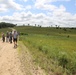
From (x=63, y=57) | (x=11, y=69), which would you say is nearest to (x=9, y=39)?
(x=63, y=57)

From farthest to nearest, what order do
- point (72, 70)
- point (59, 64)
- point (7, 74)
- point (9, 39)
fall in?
point (9, 39) → point (59, 64) → point (72, 70) → point (7, 74)

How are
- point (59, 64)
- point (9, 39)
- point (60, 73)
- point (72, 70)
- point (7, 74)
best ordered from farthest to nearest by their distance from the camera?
1. point (9, 39)
2. point (59, 64)
3. point (72, 70)
4. point (60, 73)
5. point (7, 74)

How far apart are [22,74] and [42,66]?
273 centimetres

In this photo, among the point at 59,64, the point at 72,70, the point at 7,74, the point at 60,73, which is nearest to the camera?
the point at 7,74

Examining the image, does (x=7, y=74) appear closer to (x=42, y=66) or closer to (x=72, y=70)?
(x=42, y=66)

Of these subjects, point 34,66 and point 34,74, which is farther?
point 34,66

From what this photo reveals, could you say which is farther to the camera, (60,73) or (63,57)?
(63,57)

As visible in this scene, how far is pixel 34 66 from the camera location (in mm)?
15070

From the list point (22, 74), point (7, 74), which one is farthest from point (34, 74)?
point (7, 74)

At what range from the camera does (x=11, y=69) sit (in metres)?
13.8

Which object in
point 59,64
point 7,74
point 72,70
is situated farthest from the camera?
point 59,64

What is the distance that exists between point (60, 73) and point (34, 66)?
241 cm

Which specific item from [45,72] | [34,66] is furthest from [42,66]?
[45,72]

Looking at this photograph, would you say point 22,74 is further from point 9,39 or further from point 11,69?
point 9,39
